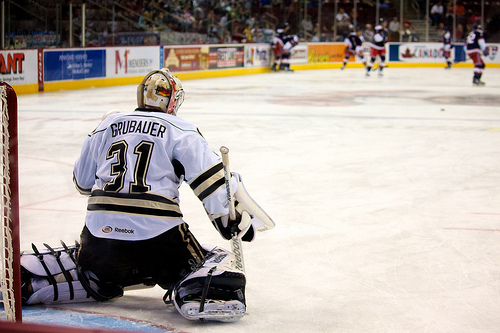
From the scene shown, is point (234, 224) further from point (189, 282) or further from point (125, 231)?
point (125, 231)

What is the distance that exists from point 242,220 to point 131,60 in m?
15.9

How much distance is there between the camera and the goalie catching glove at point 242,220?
290cm

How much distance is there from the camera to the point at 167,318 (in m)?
2.97

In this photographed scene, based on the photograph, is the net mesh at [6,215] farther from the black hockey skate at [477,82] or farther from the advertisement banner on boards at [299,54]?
the advertisement banner on boards at [299,54]

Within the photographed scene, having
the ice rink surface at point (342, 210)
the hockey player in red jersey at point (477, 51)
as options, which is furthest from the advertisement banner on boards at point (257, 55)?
the ice rink surface at point (342, 210)

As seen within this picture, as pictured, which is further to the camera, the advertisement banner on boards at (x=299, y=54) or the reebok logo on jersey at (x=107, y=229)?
the advertisement banner on boards at (x=299, y=54)

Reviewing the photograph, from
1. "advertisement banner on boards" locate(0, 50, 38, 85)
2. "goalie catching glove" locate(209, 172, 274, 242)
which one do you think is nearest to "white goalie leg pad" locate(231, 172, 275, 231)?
"goalie catching glove" locate(209, 172, 274, 242)

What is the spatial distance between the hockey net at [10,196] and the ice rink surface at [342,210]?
2.22 feet

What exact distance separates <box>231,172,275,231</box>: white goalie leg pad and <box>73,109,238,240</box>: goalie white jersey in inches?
2.5

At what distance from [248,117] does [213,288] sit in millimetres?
8400

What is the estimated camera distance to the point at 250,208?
297cm

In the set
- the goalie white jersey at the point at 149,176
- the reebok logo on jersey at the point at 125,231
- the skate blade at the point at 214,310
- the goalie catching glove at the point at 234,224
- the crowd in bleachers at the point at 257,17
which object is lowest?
the skate blade at the point at 214,310

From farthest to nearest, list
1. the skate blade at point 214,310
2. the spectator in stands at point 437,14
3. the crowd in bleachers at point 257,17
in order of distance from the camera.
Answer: the spectator in stands at point 437,14
the crowd in bleachers at point 257,17
the skate blade at point 214,310

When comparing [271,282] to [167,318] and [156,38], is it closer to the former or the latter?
[167,318]
